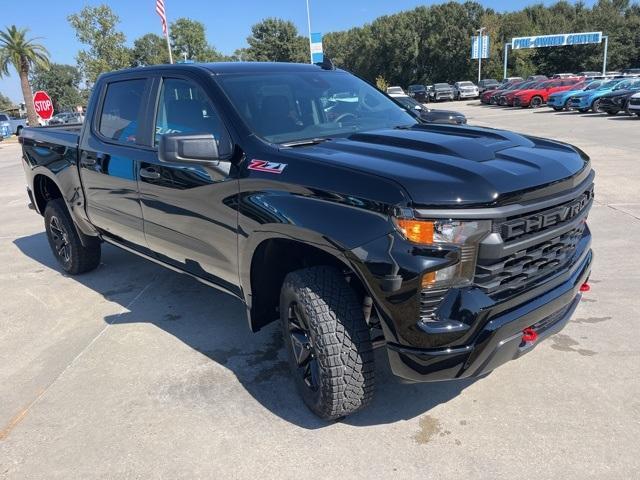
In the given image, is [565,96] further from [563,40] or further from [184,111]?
[563,40]

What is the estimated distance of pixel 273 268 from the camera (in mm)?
3080

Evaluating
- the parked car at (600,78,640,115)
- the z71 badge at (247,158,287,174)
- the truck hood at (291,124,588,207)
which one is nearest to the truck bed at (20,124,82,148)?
the z71 badge at (247,158,287,174)

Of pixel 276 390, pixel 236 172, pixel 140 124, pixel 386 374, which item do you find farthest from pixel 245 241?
pixel 140 124

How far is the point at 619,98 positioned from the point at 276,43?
63.1 meters

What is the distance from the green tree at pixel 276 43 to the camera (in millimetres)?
76625

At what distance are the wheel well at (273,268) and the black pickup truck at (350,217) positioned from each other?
1cm

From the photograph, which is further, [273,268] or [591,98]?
[591,98]

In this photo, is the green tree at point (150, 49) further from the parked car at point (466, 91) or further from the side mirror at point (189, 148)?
the side mirror at point (189, 148)

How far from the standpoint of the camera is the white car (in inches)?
752

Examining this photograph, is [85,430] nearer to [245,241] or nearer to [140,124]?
[245,241]

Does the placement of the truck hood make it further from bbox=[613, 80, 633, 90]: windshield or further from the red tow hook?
bbox=[613, 80, 633, 90]: windshield

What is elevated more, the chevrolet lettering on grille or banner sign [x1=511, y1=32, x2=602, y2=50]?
banner sign [x1=511, y1=32, x2=602, y2=50]

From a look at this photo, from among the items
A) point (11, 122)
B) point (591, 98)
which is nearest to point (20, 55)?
point (11, 122)

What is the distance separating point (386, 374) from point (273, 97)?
1861 millimetres
